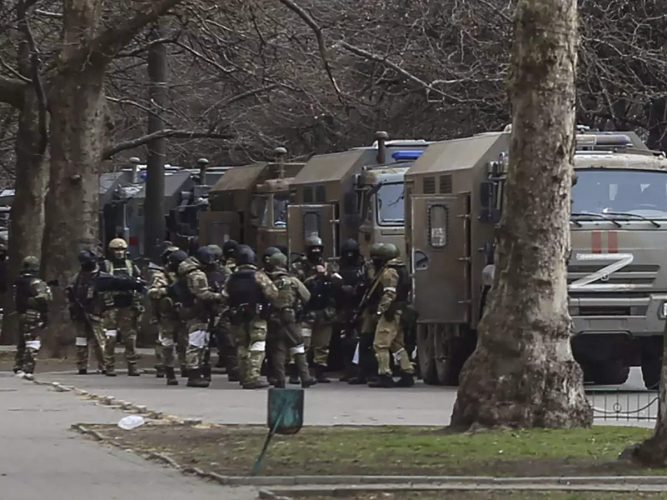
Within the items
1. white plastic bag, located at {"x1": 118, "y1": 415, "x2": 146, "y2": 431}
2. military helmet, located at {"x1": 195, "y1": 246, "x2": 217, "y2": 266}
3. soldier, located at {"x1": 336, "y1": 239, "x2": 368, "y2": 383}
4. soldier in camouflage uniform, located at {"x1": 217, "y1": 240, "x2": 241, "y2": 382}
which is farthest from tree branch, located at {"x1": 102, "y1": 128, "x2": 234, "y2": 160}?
white plastic bag, located at {"x1": 118, "y1": 415, "x2": 146, "y2": 431}

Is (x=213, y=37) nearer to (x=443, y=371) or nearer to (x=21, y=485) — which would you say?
(x=443, y=371)

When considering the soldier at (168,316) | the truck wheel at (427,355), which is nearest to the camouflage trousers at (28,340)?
the soldier at (168,316)

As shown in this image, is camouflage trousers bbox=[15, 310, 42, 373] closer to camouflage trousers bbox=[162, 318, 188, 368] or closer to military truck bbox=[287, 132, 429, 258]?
camouflage trousers bbox=[162, 318, 188, 368]

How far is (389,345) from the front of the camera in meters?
21.5

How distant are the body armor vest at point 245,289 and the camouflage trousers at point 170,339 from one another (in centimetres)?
163

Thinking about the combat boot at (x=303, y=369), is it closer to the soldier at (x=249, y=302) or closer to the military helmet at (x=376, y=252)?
the soldier at (x=249, y=302)

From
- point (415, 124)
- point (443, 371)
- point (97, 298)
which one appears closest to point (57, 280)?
point (97, 298)

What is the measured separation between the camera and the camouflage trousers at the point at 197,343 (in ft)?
70.1

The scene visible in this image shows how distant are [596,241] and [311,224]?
20.8 ft

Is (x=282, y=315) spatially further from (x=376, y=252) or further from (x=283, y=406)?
A: (x=283, y=406)

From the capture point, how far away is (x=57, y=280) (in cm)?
2675

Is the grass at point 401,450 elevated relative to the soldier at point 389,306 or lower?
lower

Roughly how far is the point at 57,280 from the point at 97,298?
3692 mm

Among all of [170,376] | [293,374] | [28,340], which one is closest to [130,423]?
[170,376]
